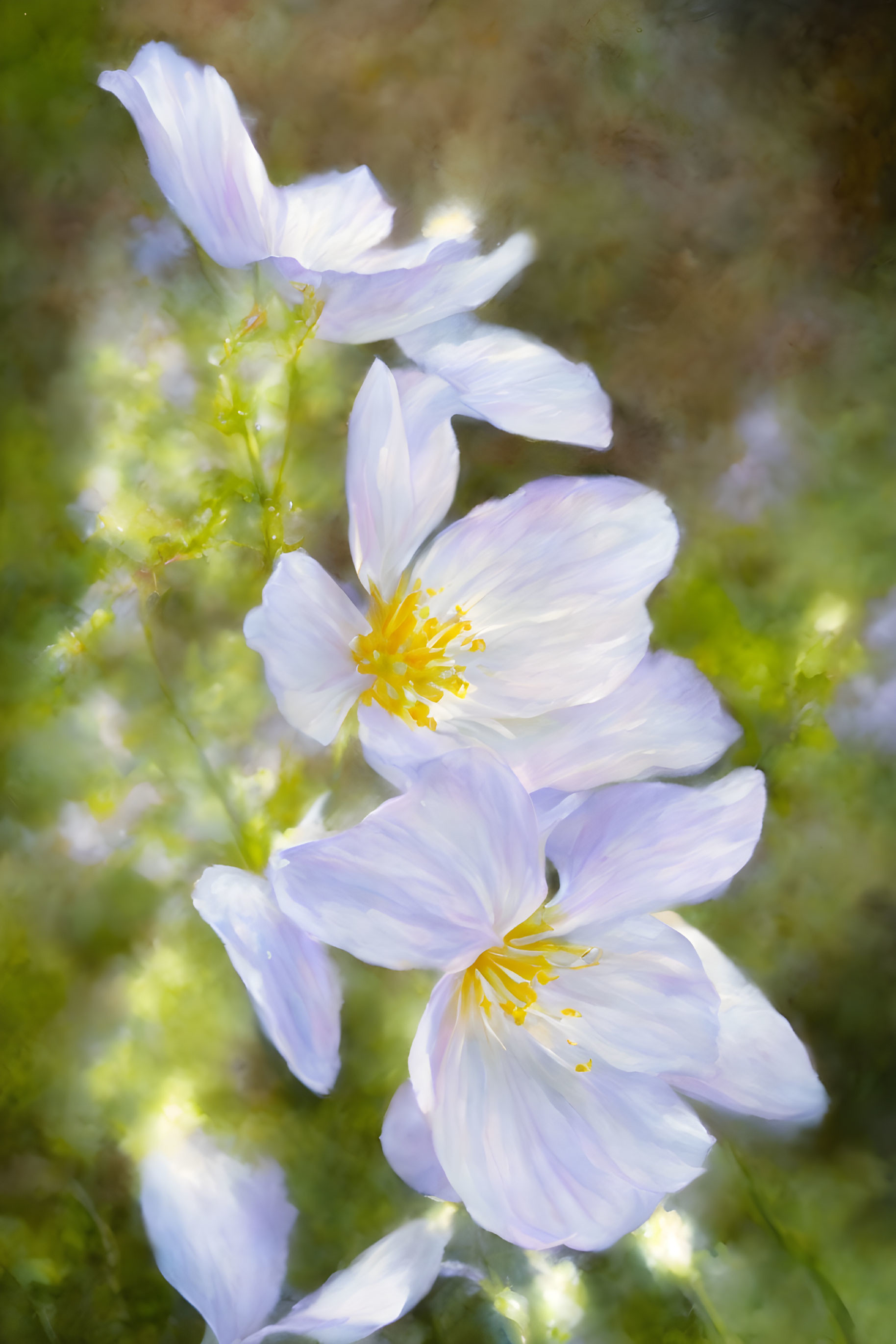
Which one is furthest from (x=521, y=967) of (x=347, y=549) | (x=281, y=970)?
Result: (x=347, y=549)

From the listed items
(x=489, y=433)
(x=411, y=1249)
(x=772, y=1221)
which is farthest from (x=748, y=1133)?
(x=489, y=433)

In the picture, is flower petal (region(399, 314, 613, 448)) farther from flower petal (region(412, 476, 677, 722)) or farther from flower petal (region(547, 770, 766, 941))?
flower petal (region(547, 770, 766, 941))

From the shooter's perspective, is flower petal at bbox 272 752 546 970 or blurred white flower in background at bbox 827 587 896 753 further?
blurred white flower in background at bbox 827 587 896 753

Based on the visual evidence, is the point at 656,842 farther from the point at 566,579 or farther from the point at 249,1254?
the point at 249,1254

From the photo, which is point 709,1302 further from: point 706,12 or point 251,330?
point 706,12

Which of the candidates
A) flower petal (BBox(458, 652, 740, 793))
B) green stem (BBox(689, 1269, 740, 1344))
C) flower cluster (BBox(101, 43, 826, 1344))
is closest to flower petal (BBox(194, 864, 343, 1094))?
flower cluster (BBox(101, 43, 826, 1344))
